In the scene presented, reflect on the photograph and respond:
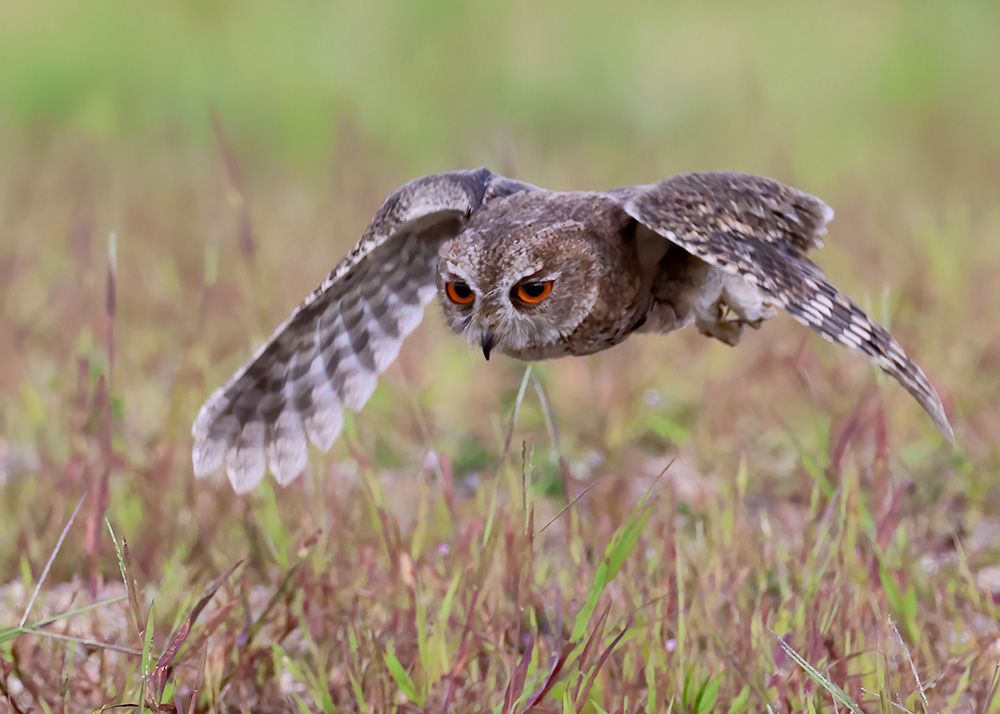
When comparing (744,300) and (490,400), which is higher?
(744,300)

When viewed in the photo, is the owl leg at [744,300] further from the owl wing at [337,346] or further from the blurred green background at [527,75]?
the blurred green background at [527,75]

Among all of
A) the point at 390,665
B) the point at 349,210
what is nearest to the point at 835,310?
the point at 390,665

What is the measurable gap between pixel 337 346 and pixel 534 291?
80cm

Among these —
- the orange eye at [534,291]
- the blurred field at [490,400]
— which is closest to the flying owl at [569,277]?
the orange eye at [534,291]

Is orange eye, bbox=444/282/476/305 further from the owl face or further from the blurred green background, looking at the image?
the blurred green background

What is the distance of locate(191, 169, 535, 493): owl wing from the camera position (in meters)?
2.87

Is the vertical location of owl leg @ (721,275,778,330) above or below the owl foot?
above

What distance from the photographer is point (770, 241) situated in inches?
109

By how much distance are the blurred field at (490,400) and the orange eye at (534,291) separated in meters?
0.34

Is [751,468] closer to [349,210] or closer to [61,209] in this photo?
[349,210]

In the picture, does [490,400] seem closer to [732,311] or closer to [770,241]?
[732,311]

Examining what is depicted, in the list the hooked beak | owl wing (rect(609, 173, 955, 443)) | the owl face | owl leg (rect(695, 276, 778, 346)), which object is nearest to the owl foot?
owl leg (rect(695, 276, 778, 346))

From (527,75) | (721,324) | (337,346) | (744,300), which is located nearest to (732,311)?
(721,324)

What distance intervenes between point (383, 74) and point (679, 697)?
24.7 feet
